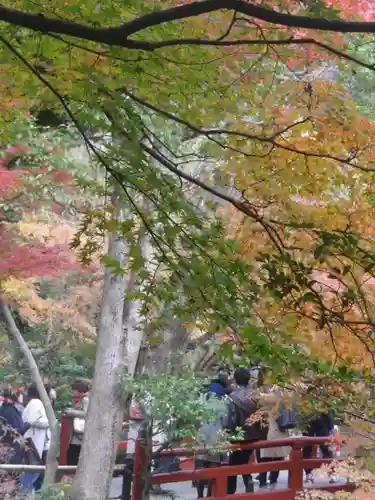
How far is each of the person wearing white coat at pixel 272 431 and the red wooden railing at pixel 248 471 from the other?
1.38 ft

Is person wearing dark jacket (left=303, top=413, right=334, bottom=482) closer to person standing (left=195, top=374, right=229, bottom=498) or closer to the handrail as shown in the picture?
the handrail

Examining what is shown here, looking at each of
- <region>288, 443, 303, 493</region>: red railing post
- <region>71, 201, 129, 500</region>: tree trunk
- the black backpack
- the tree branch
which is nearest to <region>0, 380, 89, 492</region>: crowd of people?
<region>71, 201, 129, 500</region>: tree trunk

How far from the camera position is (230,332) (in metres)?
2.65

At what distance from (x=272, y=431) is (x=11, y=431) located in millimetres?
3253

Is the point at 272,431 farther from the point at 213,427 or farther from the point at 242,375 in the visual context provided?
the point at 213,427

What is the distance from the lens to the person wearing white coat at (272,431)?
6.91 m

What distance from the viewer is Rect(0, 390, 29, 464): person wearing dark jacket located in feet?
25.5

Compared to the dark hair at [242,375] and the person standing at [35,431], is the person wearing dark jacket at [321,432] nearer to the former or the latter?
the dark hair at [242,375]

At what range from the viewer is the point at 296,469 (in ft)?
25.6

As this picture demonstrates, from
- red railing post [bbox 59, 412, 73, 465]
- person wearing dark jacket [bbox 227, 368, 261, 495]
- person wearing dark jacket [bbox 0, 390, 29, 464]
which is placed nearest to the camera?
person wearing dark jacket [bbox 227, 368, 261, 495]

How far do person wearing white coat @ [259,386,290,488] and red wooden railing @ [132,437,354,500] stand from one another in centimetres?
42

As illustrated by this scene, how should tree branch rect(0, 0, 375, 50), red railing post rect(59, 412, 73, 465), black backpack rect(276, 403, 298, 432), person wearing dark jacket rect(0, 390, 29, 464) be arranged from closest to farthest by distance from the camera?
tree branch rect(0, 0, 375, 50) → person wearing dark jacket rect(0, 390, 29, 464) → black backpack rect(276, 403, 298, 432) → red railing post rect(59, 412, 73, 465)

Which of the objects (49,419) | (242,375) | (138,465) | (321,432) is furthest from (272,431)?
(49,419)

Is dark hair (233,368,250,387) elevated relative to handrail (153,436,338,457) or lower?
elevated
